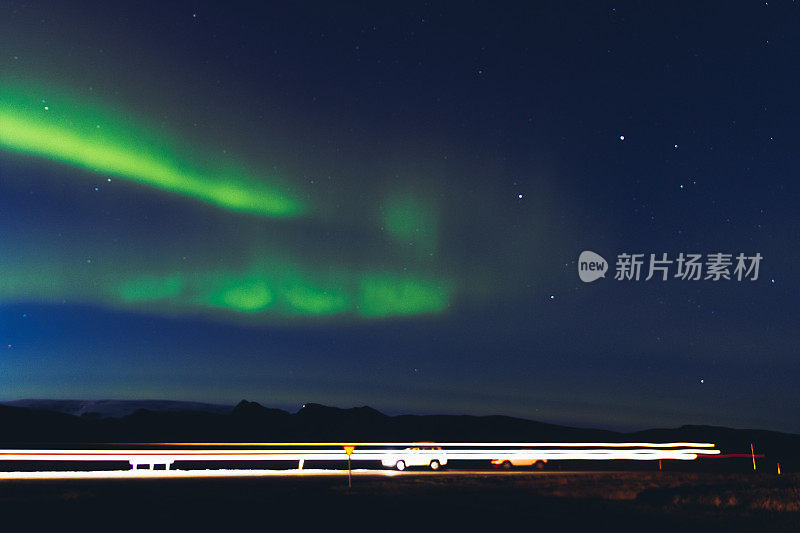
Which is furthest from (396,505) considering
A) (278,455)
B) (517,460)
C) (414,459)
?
(517,460)

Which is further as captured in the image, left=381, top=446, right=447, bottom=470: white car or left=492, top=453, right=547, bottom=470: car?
left=492, top=453, right=547, bottom=470: car

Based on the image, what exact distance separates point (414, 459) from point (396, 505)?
20.1 meters

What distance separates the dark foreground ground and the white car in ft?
30.2

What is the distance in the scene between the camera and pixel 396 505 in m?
22.7

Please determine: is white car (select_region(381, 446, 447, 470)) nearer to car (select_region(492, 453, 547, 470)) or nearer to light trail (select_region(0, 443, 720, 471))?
light trail (select_region(0, 443, 720, 471))

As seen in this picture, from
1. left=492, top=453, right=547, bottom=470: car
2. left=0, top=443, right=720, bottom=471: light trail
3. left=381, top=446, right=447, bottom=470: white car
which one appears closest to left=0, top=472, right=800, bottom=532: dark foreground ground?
left=0, top=443, right=720, bottom=471: light trail

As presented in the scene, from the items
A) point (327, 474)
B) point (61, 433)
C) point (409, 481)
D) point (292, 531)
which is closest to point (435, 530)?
point (292, 531)

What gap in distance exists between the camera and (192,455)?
40.5m

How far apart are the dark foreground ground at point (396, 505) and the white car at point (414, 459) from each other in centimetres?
921

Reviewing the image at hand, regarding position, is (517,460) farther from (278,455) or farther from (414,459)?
(278,455)

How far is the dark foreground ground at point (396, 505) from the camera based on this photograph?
60.7 ft

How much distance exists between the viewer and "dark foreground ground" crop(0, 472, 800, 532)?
18.5 meters

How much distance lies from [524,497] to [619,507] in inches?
153

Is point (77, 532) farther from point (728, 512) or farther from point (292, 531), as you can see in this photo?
point (728, 512)
